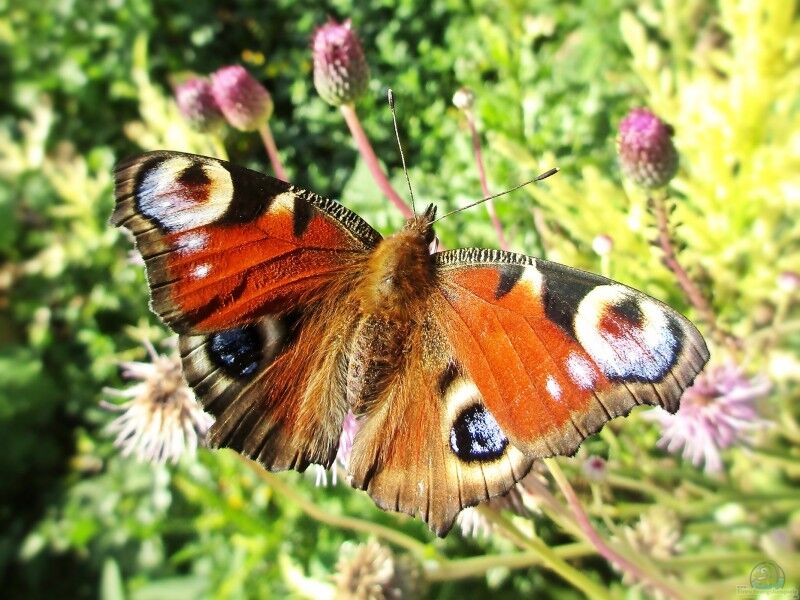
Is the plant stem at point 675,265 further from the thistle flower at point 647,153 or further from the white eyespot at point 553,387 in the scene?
the white eyespot at point 553,387

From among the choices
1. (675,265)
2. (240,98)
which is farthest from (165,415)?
(675,265)

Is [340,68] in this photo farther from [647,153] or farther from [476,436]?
[476,436]

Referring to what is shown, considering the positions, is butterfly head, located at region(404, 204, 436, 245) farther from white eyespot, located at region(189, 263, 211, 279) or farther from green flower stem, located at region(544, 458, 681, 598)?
green flower stem, located at region(544, 458, 681, 598)

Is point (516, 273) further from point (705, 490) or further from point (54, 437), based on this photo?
point (54, 437)

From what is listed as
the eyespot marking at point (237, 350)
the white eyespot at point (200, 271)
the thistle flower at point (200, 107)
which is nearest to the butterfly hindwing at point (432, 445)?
the eyespot marking at point (237, 350)

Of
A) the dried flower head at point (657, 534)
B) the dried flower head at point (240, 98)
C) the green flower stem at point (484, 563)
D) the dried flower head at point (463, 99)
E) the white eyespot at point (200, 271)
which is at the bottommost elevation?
the dried flower head at point (657, 534)
